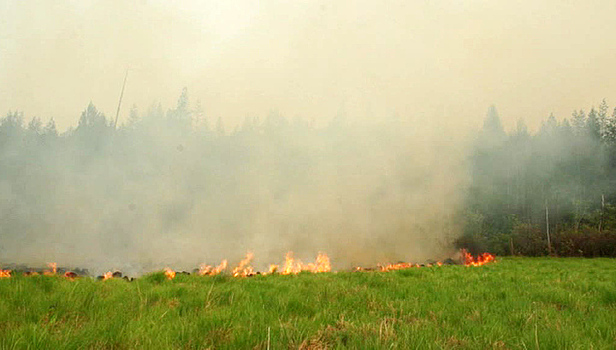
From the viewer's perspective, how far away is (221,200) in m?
30.6

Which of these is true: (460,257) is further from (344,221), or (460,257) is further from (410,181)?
(344,221)

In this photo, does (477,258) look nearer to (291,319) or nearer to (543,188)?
(291,319)

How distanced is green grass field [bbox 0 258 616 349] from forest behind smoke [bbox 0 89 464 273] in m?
15.3

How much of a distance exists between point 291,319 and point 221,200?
27.6m

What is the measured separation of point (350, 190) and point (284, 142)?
27.0 ft

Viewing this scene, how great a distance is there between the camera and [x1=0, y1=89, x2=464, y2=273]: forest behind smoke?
Result: 83.8 feet

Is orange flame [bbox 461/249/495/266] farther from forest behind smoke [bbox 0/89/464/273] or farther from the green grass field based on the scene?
the green grass field

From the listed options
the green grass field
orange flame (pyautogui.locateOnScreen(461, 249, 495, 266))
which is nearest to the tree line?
orange flame (pyautogui.locateOnScreen(461, 249, 495, 266))

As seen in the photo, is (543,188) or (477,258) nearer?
(477,258)

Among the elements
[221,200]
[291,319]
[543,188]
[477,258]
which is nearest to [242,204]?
[221,200]

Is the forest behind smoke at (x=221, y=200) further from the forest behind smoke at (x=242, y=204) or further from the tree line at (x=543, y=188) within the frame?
the tree line at (x=543, y=188)

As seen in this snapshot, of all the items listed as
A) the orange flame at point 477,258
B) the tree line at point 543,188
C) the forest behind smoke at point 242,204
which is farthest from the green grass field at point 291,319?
the tree line at point 543,188

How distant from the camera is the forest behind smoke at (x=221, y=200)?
83.8ft

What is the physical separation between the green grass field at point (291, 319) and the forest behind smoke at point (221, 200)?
603 inches
